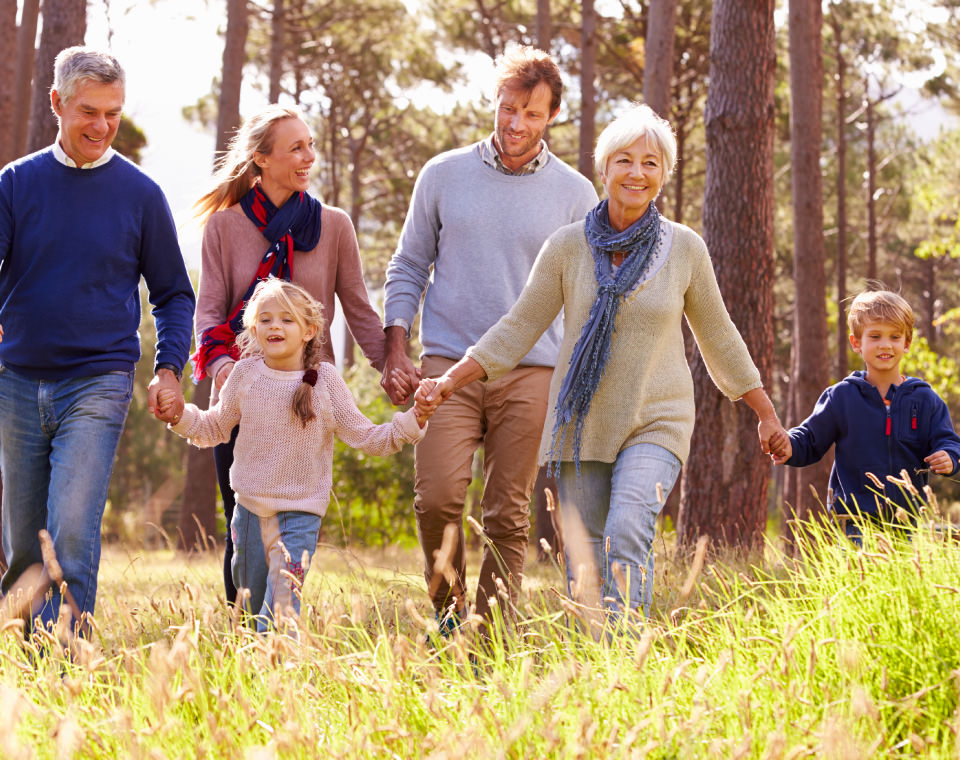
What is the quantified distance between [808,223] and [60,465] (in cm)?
1056

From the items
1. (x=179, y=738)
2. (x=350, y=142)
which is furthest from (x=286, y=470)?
(x=350, y=142)

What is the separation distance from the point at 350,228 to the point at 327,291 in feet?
1.06

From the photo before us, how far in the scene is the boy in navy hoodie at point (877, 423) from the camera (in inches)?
203

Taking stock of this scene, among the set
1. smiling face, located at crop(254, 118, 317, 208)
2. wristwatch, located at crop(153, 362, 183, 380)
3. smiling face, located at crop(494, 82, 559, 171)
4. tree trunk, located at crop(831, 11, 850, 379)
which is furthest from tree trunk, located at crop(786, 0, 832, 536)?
tree trunk, located at crop(831, 11, 850, 379)

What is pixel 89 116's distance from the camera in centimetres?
455

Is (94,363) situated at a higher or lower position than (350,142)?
lower

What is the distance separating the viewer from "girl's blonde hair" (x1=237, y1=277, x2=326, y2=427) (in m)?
4.66

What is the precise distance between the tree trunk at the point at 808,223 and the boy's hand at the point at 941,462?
7.87m

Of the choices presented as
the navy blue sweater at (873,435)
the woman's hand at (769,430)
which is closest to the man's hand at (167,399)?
the woman's hand at (769,430)

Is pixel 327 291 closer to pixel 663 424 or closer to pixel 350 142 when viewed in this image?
pixel 663 424

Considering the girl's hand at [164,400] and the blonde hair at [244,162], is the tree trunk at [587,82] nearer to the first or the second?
the blonde hair at [244,162]

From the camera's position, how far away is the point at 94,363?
460cm

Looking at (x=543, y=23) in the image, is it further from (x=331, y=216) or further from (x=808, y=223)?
(x=331, y=216)

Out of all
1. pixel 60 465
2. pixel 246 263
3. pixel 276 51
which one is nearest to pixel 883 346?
pixel 246 263
